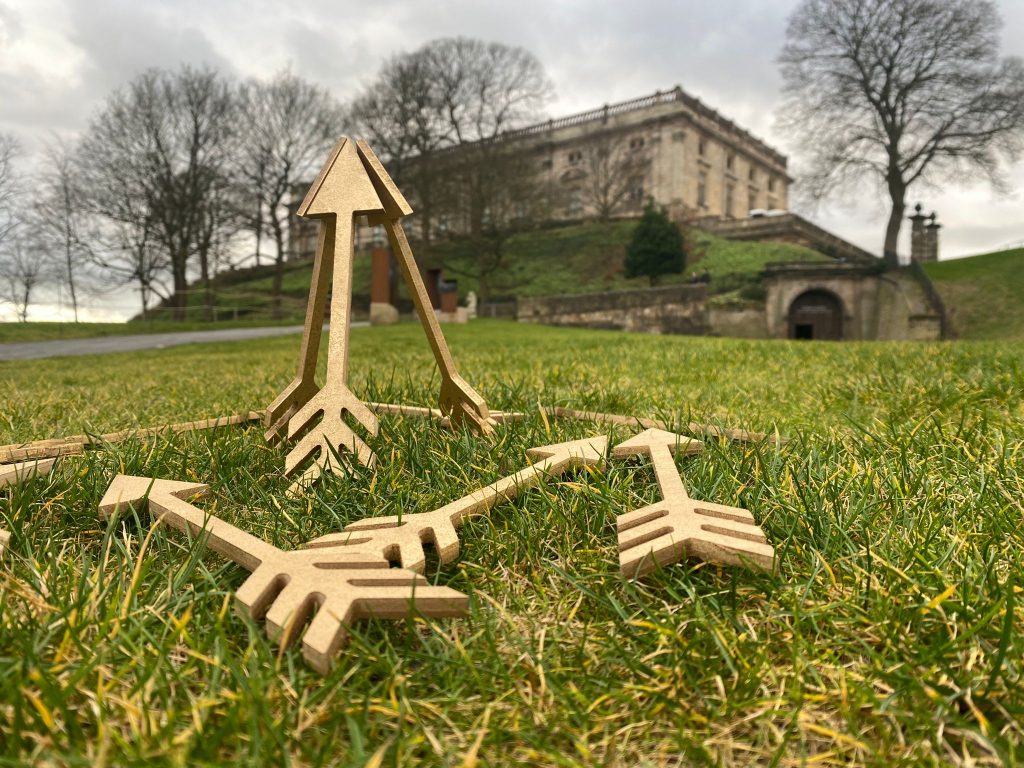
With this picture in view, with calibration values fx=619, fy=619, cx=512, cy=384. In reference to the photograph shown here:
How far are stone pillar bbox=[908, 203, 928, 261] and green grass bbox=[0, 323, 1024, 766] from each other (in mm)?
36277

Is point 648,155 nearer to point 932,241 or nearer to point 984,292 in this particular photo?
point 932,241

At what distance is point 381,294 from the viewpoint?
26281 millimetres

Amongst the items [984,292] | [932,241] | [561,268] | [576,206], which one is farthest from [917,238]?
[576,206]

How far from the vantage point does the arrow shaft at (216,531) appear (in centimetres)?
129

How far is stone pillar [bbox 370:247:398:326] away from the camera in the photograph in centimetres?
2592

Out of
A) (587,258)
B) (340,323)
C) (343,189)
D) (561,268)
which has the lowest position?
(340,323)

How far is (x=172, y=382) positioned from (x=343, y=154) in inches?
151

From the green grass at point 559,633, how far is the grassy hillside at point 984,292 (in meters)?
28.4

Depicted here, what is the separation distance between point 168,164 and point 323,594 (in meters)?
30.4

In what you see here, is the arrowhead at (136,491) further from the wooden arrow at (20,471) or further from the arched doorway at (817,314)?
the arched doorway at (817,314)

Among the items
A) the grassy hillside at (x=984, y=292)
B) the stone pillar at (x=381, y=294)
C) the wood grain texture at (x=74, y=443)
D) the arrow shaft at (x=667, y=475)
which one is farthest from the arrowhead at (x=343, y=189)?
the grassy hillside at (x=984, y=292)

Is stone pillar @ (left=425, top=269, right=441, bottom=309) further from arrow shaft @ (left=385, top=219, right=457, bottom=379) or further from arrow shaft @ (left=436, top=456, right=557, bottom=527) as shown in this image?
arrow shaft @ (left=436, top=456, right=557, bottom=527)

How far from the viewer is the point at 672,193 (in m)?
46.6

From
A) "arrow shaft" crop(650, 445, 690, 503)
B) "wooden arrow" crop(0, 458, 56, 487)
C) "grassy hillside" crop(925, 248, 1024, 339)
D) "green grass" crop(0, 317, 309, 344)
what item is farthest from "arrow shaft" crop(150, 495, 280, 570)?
"grassy hillside" crop(925, 248, 1024, 339)
